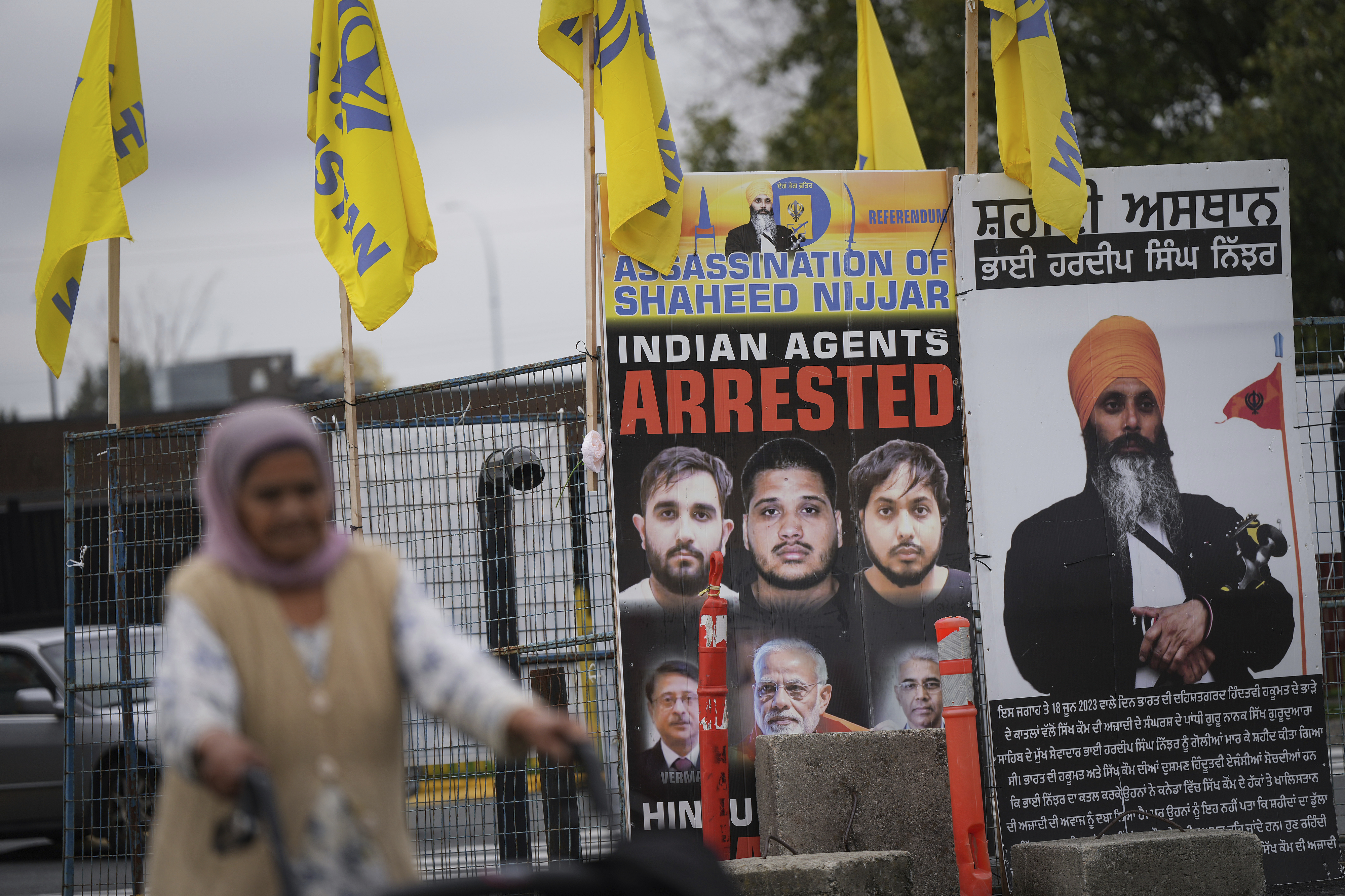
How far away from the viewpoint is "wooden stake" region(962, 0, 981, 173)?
6.68 metres

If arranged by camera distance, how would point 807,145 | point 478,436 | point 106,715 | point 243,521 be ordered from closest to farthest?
point 243,521 < point 478,436 < point 106,715 < point 807,145

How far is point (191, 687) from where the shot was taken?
2.37 metres

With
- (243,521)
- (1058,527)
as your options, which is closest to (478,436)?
(1058,527)

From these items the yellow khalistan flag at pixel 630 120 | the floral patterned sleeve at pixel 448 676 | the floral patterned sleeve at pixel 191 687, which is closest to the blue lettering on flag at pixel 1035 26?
the yellow khalistan flag at pixel 630 120

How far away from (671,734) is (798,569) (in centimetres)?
101

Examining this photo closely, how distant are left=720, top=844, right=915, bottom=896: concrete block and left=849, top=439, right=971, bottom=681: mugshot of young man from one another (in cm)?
129

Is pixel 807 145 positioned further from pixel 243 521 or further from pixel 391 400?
pixel 243 521

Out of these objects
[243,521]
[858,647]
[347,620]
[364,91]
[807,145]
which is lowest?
[858,647]

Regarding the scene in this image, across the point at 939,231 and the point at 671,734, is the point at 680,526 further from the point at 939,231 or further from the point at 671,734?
the point at 939,231

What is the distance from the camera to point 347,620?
8.41 ft

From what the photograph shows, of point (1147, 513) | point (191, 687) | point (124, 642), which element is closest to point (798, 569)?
point (1147, 513)

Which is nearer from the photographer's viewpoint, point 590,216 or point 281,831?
point 281,831

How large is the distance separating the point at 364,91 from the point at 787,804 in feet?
13.7

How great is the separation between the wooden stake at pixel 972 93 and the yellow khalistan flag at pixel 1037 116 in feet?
0.38
